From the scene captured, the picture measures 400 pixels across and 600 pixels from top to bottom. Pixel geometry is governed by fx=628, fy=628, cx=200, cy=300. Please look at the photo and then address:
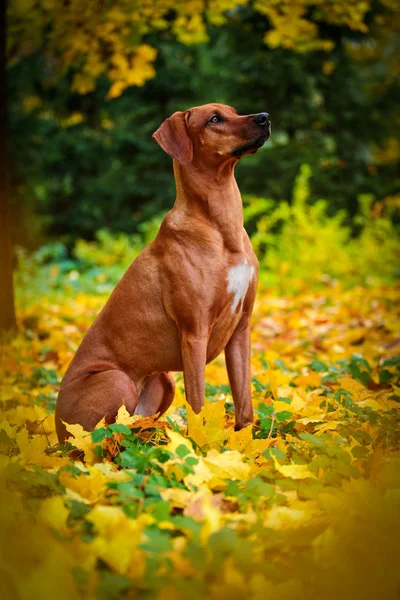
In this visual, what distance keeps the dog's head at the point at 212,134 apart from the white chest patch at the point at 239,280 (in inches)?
20.9

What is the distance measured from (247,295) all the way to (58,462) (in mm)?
1267

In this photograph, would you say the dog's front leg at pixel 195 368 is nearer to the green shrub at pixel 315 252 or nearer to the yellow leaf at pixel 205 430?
the yellow leaf at pixel 205 430

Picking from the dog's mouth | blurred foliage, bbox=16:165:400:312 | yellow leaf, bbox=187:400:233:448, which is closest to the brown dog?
the dog's mouth

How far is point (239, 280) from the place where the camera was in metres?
3.06

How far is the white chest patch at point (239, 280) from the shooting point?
3035 millimetres

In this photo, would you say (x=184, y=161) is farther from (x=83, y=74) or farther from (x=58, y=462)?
(x=83, y=74)

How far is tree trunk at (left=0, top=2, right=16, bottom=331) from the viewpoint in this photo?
6.18 meters

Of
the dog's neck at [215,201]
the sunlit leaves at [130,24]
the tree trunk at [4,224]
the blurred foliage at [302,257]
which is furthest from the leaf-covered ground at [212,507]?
the blurred foliage at [302,257]

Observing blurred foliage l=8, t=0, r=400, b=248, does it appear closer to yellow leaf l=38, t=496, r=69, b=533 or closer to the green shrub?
the green shrub

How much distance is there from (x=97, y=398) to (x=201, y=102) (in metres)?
11.4

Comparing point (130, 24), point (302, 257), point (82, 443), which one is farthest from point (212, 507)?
point (302, 257)

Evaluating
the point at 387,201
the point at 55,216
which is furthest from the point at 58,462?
the point at 55,216

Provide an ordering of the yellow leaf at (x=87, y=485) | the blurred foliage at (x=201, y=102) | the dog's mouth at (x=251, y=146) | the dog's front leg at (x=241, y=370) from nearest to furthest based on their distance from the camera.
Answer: the yellow leaf at (x=87, y=485) < the dog's mouth at (x=251, y=146) < the dog's front leg at (x=241, y=370) < the blurred foliage at (x=201, y=102)

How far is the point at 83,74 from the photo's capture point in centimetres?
673
